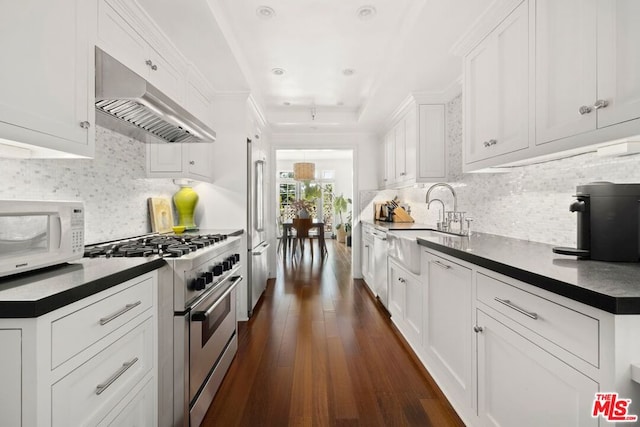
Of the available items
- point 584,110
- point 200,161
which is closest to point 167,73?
point 200,161

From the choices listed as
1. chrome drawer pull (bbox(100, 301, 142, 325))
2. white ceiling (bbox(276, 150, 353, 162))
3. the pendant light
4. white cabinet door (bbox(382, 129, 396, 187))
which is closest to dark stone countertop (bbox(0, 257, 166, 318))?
chrome drawer pull (bbox(100, 301, 142, 325))

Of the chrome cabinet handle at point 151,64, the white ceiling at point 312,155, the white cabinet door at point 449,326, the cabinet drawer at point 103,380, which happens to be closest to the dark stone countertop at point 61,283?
the cabinet drawer at point 103,380

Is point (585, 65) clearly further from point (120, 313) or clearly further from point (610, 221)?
point (120, 313)

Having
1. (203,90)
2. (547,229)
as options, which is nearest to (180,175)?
(203,90)

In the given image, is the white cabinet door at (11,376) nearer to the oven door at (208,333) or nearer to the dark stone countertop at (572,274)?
the oven door at (208,333)

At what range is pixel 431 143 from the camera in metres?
3.42

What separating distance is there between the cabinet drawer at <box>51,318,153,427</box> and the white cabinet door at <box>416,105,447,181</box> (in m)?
2.99

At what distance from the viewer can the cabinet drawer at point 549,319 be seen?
859mm

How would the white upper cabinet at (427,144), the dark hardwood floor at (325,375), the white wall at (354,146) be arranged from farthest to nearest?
the white wall at (354,146) → the white upper cabinet at (427,144) → the dark hardwood floor at (325,375)

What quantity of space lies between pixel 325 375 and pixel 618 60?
223cm

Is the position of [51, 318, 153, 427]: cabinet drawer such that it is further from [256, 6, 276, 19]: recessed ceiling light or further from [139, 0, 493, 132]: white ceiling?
[256, 6, 276, 19]: recessed ceiling light

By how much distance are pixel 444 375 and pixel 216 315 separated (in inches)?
58.1

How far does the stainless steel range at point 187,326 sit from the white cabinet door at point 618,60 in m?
1.88

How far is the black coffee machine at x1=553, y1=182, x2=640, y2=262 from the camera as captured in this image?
117 cm
